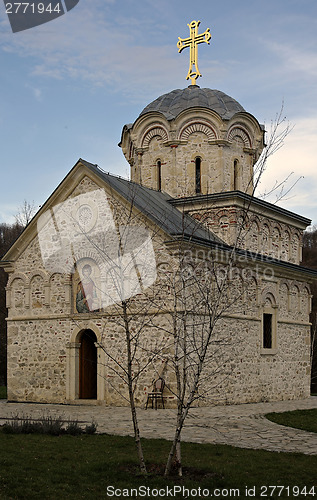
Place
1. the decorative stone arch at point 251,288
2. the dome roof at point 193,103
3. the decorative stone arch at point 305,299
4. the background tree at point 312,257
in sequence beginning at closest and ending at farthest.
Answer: the decorative stone arch at point 251,288 → the dome roof at point 193,103 → the decorative stone arch at point 305,299 → the background tree at point 312,257

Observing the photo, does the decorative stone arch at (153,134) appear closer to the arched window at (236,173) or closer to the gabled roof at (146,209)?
the gabled roof at (146,209)

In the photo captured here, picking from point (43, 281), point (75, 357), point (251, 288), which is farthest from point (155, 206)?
point (75, 357)

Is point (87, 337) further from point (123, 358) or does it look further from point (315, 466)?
point (315, 466)

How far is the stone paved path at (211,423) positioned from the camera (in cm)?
1001

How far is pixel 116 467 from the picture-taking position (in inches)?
307

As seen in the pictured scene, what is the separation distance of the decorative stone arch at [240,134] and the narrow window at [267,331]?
5.71 metres

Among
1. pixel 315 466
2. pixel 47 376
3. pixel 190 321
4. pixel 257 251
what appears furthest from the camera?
pixel 257 251

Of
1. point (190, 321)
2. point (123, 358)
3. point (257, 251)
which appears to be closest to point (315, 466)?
point (190, 321)

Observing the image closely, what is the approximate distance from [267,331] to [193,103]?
763cm

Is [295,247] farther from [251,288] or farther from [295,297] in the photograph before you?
[251,288]

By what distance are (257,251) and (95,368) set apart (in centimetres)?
605

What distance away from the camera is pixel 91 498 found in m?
6.45

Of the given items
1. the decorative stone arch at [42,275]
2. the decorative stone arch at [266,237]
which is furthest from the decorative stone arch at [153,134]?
the decorative stone arch at [42,275]

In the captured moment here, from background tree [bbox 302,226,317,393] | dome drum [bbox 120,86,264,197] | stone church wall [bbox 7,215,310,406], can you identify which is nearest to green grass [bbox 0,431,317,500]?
stone church wall [bbox 7,215,310,406]
